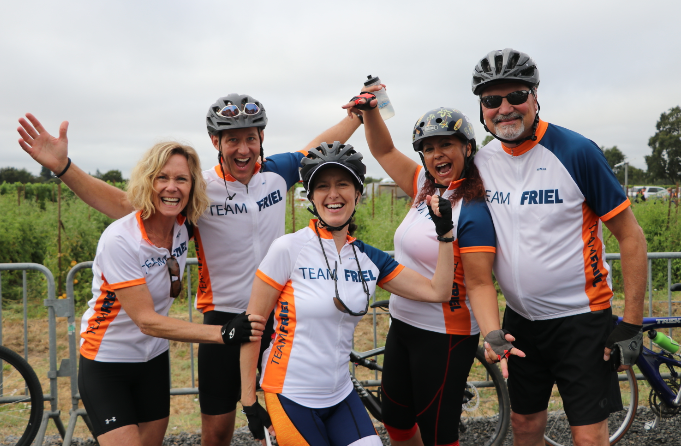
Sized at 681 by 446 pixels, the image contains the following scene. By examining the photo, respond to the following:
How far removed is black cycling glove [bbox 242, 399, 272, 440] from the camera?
233 cm

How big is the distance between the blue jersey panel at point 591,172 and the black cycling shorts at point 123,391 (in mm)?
2778

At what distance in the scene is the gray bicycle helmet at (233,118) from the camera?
10.4ft

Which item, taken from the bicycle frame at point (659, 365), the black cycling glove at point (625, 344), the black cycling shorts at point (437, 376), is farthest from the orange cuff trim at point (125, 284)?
the bicycle frame at point (659, 365)

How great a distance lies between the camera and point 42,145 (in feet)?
10.0

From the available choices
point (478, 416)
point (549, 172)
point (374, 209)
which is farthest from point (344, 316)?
point (374, 209)

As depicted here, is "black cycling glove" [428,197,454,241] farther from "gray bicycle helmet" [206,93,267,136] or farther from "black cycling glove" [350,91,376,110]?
"gray bicycle helmet" [206,93,267,136]

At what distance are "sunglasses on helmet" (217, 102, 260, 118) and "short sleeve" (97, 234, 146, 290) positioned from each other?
1.05m

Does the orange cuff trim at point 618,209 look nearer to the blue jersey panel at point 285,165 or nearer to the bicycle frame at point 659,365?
the blue jersey panel at point 285,165

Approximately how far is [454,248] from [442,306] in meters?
0.37

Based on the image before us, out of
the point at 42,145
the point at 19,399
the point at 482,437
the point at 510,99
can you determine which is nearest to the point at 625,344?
the point at 510,99

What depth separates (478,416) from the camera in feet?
15.8

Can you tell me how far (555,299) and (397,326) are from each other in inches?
38.0

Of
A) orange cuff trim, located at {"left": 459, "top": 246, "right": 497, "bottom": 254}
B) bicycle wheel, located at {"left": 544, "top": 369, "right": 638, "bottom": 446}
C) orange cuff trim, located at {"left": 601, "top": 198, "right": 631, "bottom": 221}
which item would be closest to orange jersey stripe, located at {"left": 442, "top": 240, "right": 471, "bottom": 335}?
orange cuff trim, located at {"left": 459, "top": 246, "right": 497, "bottom": 254}

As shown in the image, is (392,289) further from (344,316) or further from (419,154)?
(419,154)
